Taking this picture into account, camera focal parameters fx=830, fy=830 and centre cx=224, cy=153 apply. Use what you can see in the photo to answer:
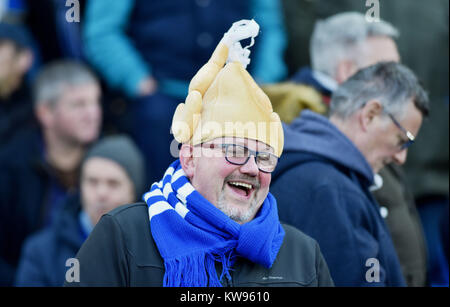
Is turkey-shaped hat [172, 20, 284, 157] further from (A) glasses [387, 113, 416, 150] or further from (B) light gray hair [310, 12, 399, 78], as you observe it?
(B) light gray hair [310, 12, 399, 78]

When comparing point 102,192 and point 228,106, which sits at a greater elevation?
point 228,106

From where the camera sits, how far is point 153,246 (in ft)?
10.2

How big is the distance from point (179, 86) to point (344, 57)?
53.2 inches

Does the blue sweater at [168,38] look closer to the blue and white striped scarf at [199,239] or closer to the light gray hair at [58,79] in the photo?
the light gray hair at [58,79]

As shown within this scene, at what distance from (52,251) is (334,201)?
2.06 metres

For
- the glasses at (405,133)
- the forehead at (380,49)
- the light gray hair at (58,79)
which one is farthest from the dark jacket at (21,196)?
the glasses at (405,133)

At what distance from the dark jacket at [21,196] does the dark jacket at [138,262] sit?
2.81m

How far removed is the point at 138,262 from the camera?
305 cm

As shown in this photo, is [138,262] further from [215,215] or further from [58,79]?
[58,79]

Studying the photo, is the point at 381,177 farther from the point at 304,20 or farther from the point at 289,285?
the point at 304,20

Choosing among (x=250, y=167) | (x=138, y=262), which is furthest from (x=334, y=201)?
(x=138, y=262)

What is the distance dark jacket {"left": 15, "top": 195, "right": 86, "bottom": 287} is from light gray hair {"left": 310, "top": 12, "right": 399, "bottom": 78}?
180 centimetres
